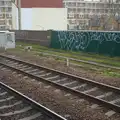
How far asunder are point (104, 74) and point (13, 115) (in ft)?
25.4

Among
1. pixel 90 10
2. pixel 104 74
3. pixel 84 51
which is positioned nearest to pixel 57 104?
pixel 104 74

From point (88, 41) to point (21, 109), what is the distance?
54.4 feet

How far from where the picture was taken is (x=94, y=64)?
19.9 m

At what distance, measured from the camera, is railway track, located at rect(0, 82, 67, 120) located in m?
9.47

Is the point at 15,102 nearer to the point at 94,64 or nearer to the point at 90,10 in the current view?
the point at 94,64

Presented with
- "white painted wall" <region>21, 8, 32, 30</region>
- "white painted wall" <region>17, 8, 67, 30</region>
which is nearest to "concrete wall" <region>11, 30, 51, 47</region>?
"white painted wall" <region>21, 8, 32, 30</region>

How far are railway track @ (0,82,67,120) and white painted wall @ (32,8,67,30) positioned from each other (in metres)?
46.6

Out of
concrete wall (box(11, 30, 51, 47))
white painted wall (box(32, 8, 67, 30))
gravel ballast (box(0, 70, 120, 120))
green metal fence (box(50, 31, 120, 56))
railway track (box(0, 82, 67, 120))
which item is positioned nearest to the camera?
railway track (box(0, 82, 67, 120))

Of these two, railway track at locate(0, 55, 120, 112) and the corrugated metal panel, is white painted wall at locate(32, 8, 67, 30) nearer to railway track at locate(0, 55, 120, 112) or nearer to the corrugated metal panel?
the corrugated metal panel

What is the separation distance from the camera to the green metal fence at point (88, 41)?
23312 millimetres

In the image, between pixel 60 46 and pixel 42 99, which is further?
pixel 60 46

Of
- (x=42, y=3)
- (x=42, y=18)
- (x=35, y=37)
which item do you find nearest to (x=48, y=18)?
(x=42, y=18)

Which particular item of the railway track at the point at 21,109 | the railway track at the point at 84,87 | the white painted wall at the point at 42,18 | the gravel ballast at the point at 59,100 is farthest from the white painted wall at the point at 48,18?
the railway track at the point at 21,109

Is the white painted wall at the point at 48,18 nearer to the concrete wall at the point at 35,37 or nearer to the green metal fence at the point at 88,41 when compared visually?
the concrete wall at the point at 35,37
